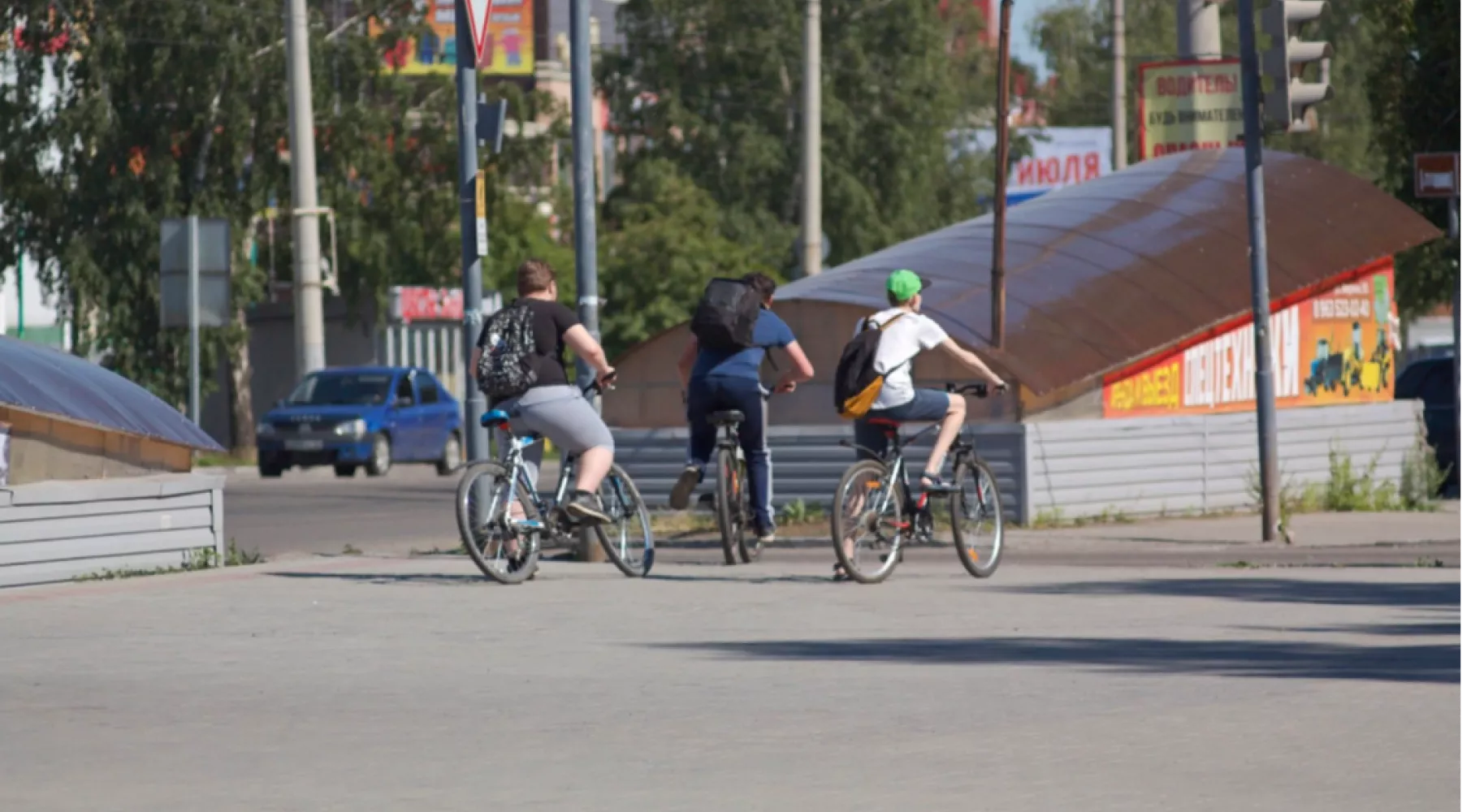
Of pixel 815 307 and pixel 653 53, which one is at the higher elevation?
pixel 653 53

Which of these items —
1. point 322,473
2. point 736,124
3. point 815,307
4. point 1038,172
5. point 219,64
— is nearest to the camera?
point 815,307

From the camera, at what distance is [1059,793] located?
21.9 feet

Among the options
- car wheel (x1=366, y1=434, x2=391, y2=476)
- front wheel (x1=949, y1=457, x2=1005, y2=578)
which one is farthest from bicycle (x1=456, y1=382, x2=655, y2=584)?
car wheel (x1=366, y1=434, x2=391, y2=476)

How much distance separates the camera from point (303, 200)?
38625 mm

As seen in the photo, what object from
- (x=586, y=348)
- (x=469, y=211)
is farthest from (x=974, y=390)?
(x=469, y=211)

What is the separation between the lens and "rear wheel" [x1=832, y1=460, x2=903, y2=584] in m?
13.2

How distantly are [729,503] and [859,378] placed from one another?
109 centimetres

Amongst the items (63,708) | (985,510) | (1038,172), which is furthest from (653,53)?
(63,708)

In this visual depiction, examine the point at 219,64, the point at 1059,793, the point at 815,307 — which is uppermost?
the point at 219,64

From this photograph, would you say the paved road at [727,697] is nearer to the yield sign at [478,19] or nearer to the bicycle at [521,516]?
the bicycle at [521,516]

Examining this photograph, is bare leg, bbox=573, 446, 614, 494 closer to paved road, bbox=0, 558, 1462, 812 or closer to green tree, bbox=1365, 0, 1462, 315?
paved road, bbox=0, 558, 1462, 812

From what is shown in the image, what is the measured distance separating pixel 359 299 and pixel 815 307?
33.6 m

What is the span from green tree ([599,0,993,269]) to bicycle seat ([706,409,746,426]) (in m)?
52.6

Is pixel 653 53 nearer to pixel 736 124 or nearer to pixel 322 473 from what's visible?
pixel 736 124
